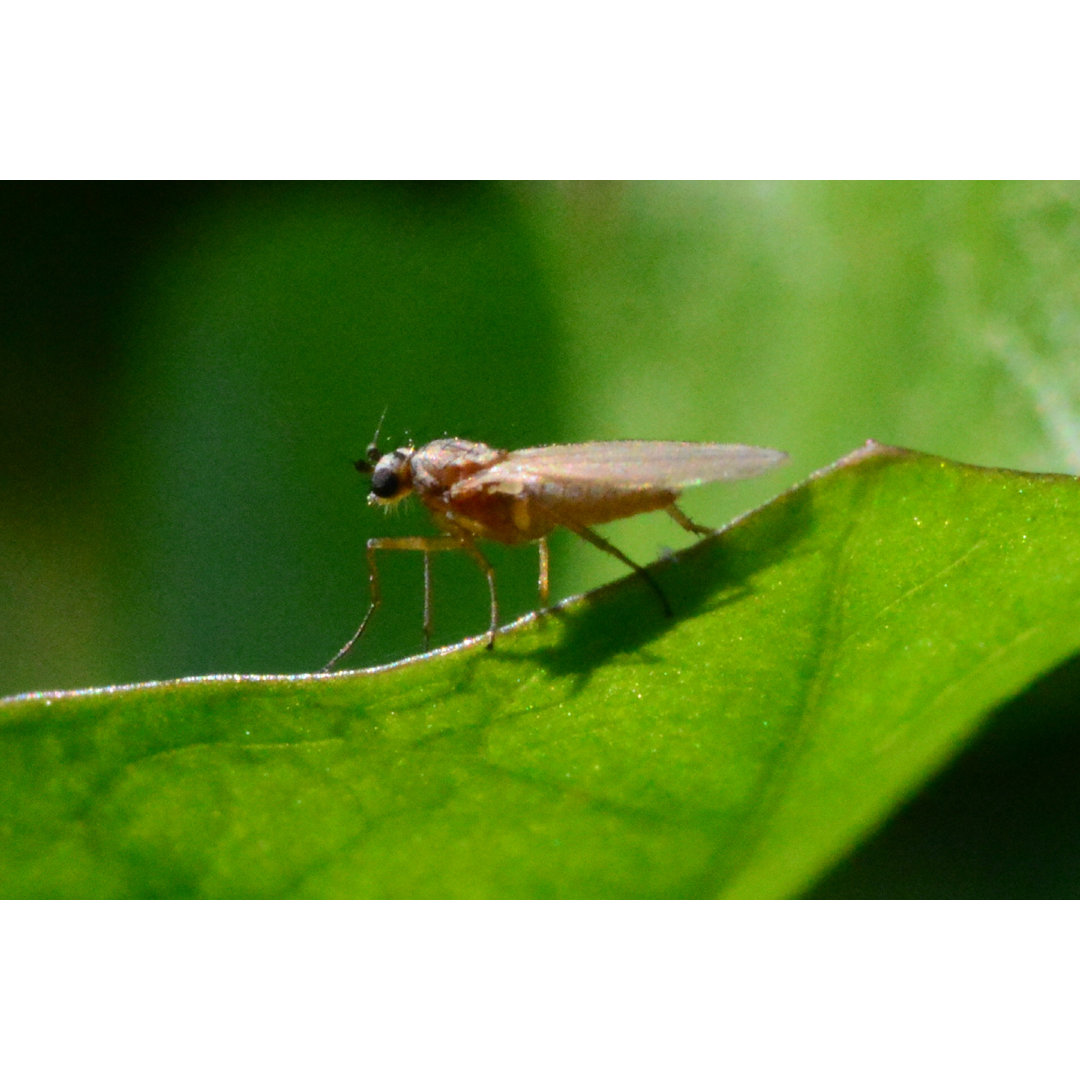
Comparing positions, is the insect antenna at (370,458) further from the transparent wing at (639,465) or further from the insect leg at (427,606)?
the transparent wing at (639,465)

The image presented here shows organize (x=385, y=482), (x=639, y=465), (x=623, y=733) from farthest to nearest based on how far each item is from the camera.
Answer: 1. (x=385, y=482)
2. (x=639, y=465)
3. (x=623, y=733)

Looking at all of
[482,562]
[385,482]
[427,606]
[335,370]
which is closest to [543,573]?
[482,562]

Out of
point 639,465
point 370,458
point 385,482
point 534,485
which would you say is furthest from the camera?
point 370,458

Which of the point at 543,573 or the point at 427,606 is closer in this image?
the point at 543,573

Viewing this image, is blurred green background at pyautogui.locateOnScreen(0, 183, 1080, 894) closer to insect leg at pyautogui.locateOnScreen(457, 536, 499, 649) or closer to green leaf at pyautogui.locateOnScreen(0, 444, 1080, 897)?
insect leg at pyautogui.locateOnScreen(457, 536, 499, 649)

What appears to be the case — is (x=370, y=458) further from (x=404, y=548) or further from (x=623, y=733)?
(x=623, y=733)

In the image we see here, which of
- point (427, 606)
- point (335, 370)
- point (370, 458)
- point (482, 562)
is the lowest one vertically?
point (427, 606)

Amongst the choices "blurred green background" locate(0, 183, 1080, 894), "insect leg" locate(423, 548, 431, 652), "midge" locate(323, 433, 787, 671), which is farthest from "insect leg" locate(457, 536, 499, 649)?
"blurred green background" locate(0, 183, 1080, 894)

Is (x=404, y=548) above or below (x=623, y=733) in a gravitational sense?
above

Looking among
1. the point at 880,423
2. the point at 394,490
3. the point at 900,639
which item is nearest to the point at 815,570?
the point at 900,639
